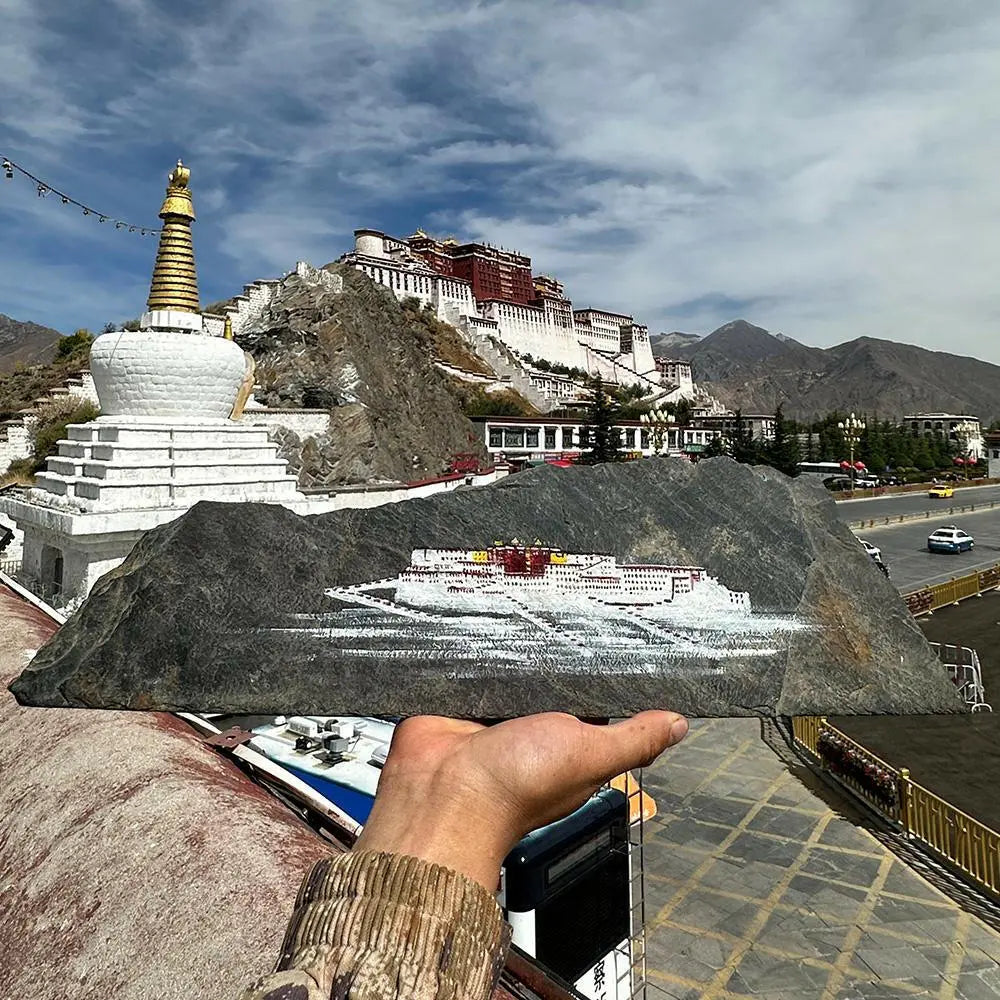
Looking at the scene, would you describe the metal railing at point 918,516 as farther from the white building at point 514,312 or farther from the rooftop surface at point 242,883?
the white building at point 514,312

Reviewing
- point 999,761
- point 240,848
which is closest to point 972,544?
point 999,761

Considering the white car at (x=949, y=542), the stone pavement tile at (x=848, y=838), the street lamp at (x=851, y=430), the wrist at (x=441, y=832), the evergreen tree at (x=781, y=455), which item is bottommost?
the stone pavement tile at (x=848, y=838)

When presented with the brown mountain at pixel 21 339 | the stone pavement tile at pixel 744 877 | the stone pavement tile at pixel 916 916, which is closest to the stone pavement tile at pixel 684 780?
the stone pavement tile at pixel 744 877

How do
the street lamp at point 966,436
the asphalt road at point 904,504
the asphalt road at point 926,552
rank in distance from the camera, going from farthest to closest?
1. the street lamp at point 966,436
2. the asphalt road at point 904,504
3. the asphalt road at point 926,552

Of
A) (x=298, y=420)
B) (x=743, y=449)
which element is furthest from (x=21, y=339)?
(x=743, y=449)

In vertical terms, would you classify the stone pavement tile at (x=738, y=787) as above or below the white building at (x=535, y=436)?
below

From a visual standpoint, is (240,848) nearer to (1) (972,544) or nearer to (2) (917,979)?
(2) (917,979)

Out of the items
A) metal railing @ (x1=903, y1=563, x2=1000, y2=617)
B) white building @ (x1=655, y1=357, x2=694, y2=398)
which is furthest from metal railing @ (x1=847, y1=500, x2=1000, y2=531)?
white building @ (x1=655, y1=357, x2=694, y2=398)
